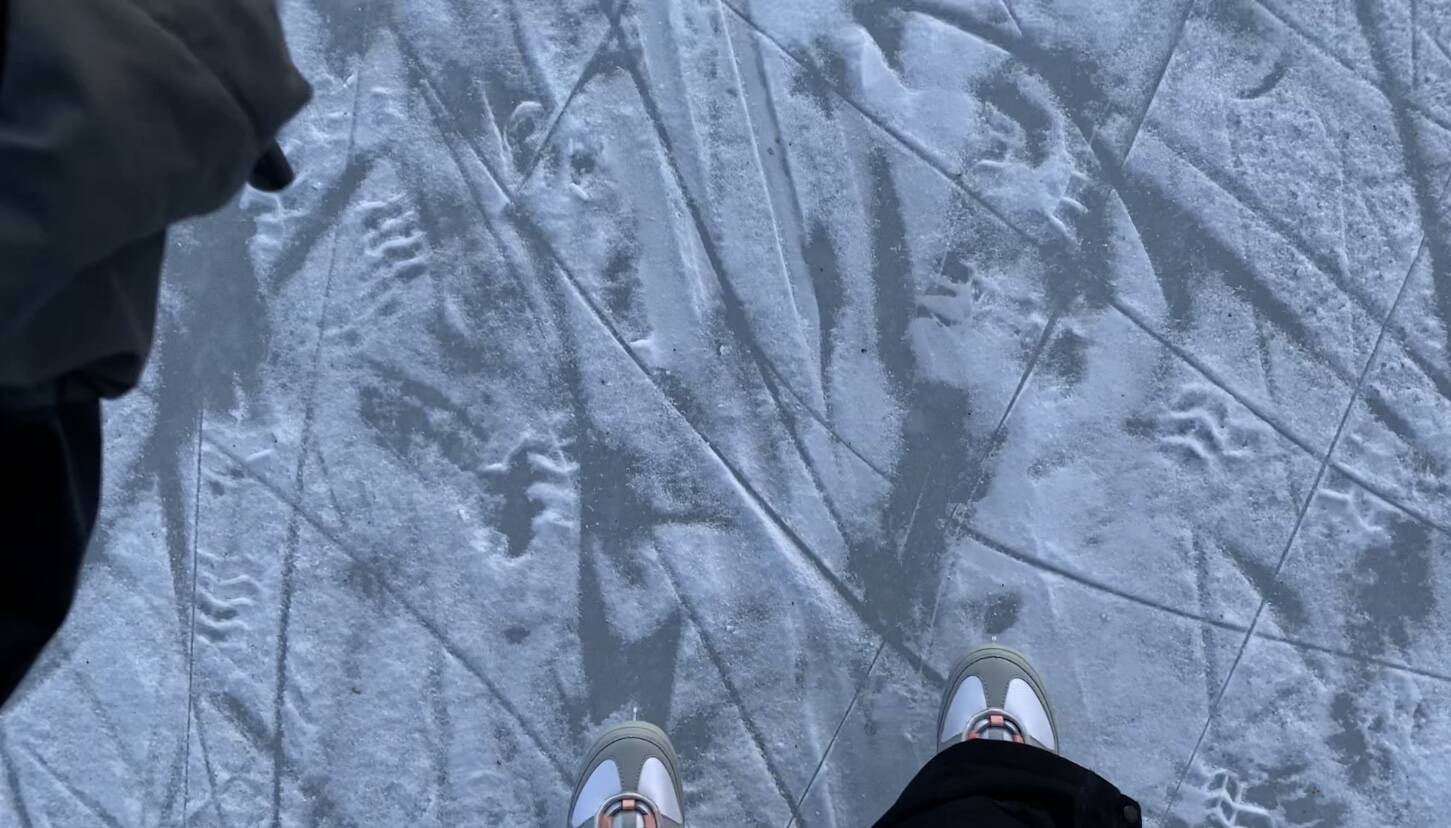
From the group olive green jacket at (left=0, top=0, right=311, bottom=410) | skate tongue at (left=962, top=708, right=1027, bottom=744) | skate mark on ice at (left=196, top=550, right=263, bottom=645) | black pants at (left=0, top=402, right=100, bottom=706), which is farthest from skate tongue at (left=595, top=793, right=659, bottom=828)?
olive green jacket at (left=0, top=0, right=311, bottom=410)

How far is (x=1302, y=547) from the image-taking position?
177cm

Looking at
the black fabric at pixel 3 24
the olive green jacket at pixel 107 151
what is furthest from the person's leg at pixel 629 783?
the black fabric at pixel 3 24

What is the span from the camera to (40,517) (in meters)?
0.97

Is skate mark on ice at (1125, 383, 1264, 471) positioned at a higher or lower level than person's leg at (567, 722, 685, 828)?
higher

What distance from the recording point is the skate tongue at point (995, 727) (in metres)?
1.68

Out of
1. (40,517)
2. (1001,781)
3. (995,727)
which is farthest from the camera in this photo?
(995,727)

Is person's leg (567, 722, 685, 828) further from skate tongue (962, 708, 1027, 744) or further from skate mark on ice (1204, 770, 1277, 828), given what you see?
skate mark on ice (1204, 770, 1277, 828)

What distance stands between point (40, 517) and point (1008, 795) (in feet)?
4.75

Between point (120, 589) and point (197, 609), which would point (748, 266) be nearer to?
point (197, 609)

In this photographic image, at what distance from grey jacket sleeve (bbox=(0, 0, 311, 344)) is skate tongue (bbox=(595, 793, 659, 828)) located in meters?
1.26

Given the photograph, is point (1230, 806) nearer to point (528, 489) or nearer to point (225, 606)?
point (528, 489)

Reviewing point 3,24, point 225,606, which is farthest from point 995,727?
point 3,24

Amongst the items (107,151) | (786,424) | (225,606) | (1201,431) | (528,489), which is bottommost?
(225,606)

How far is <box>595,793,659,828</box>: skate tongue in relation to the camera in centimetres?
170
